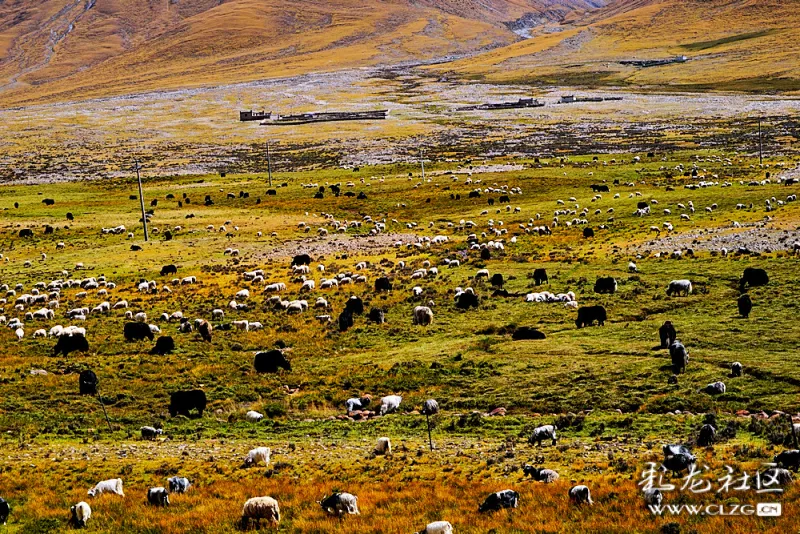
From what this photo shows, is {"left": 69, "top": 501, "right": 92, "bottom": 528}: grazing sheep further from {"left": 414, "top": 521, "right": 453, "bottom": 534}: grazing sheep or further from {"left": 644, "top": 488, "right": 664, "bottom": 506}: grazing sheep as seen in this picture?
{"left": 644, "top": 488, "right": 664, "bottom": 506}: grazing sheep

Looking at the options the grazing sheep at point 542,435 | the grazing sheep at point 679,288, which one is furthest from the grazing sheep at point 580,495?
the grazing sheep at point 679,288

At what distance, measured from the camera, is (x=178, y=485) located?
16281mm

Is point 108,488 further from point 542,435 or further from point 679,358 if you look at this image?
point 679,358

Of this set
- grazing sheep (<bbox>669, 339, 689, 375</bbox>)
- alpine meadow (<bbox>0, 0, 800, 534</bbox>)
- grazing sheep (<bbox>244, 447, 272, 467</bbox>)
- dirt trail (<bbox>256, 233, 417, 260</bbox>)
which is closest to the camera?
alpine meadow (<bbox>0, 0, 800, 534</bbox>)

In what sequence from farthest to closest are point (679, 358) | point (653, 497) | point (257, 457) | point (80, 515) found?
1. point (679, 358)
2. point (257, 457)
3. point (80, 515)
4. point (653, 497)

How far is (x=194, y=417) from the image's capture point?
22844mm

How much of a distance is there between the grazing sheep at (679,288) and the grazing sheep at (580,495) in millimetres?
19848

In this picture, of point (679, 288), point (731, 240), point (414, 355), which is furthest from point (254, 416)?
point (731, 240)

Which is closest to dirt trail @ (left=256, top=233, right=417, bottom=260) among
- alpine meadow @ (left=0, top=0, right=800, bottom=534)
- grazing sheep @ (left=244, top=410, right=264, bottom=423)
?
alpine meadow @ (left=0, top=0, right=800, bottom=534)

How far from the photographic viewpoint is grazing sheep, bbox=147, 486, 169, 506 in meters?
15.5

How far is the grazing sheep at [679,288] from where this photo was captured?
104 feet

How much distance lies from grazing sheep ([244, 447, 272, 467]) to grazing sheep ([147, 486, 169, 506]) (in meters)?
2.50

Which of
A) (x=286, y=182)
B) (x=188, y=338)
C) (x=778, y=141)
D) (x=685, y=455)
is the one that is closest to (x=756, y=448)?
(x=685, y=455)

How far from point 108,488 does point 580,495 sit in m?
9.54
